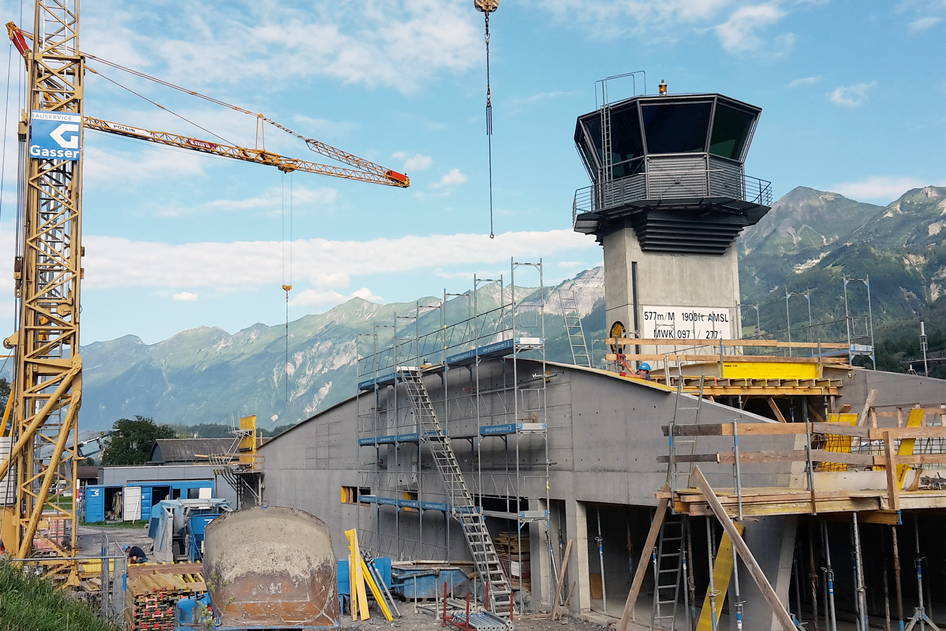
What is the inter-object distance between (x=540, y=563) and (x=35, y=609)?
15415mm

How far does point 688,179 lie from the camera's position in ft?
111

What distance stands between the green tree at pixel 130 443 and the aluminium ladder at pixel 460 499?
8629cm

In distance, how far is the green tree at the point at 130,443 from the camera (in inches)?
4321

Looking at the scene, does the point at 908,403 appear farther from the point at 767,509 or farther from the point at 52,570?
the point at 52,570

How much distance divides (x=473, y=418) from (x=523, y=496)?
421 cm

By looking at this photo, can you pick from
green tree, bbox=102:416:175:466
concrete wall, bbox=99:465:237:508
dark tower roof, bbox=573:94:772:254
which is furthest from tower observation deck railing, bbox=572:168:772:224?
green tree, bbox=102:416:175:466

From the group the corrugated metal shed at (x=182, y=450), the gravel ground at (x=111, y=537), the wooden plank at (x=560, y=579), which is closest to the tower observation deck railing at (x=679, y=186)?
the wooden plank at (x=560, y=579)

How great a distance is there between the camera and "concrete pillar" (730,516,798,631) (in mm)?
18197

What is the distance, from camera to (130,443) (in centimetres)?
11244

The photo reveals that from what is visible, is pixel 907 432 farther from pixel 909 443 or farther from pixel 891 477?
pixel 909 443

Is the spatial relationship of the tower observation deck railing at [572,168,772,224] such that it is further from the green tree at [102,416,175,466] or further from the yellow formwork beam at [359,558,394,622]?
the green tree at [102,416,175,466]

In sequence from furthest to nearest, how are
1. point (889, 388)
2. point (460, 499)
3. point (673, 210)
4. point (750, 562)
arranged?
1. point (673, 210)
2. point (460, 499)
3. point (889, 388)
4. point (750, 562)

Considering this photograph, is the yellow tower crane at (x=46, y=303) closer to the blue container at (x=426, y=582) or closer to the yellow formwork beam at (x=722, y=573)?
the blue container at (x=426, y=582)

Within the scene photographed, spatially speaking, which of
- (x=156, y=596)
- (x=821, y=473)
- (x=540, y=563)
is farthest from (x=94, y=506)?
(x=821, y=473)
